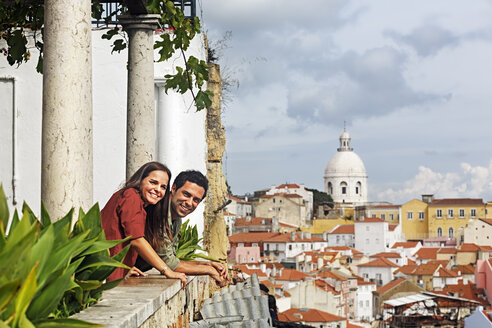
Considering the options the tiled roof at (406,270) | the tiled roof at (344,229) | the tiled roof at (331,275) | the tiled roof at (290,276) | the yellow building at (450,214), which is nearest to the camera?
the tiled roof at (331,275)

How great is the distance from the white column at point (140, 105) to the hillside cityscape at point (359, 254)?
239cm

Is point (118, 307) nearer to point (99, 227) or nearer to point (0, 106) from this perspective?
point (99, 227)

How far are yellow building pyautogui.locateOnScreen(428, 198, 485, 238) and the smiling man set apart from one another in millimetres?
95731

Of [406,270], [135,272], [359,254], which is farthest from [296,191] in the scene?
[135,272]

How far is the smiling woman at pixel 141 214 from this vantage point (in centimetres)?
305

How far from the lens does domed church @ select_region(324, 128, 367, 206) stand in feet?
398

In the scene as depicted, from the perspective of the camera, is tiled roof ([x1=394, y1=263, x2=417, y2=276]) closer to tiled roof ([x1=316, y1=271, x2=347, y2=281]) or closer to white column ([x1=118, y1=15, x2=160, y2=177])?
tiled roof ([x1=316, y1=271, x2=347, y2=281])

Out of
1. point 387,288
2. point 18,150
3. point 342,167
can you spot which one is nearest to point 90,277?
point 18,150

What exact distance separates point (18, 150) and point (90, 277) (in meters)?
4.72

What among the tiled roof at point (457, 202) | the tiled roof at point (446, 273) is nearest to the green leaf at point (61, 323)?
the tiled roof at point (446, 273)

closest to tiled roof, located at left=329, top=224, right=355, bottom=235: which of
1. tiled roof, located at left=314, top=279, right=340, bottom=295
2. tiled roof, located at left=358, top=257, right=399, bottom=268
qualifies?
tiled roof, located at left=358, top=257, right=399, bottom=268

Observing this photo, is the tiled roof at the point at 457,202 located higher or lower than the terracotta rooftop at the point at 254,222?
higher

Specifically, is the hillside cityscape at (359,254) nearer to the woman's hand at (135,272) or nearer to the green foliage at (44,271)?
the woman's hand at (135,272)

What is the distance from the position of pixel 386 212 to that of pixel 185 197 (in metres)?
99.8
